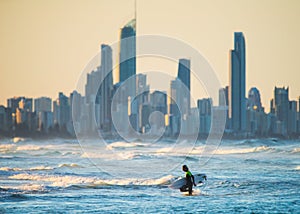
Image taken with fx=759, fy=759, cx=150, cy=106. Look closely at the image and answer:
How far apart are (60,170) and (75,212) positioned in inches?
829

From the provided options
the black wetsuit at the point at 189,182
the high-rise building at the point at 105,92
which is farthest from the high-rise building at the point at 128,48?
the black wetsuit at the point at 189,182

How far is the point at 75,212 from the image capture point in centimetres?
2547

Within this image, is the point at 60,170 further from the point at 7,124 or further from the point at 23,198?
the point at 7,124

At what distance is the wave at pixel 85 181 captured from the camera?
3591cm

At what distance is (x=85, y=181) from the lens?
37.9m

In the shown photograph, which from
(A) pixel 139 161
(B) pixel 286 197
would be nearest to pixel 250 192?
(B) pixel 286 197

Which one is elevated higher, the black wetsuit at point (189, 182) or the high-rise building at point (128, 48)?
the high-rise building at point (128, 48)

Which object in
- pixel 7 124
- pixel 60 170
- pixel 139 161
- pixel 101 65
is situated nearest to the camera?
pixel 60 170

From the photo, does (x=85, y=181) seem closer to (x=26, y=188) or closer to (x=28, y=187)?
(x=28, y=187)

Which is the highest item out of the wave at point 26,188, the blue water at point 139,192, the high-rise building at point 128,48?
the high-rise building at point 128,48

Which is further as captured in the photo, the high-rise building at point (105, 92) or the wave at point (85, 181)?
the high-rise building at point (105, 92)

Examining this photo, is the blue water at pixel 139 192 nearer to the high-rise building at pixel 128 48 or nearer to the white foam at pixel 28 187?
the white foam at pixel 28 187

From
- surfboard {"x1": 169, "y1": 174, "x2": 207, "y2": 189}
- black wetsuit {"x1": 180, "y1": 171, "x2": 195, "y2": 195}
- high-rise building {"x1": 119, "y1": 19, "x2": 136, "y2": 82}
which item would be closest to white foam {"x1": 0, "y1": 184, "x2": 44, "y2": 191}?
surfboard {"x1": 169, "y1": 174, "x2": 207, "y2": 189}

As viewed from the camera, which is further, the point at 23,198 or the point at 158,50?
the point at 158,50
